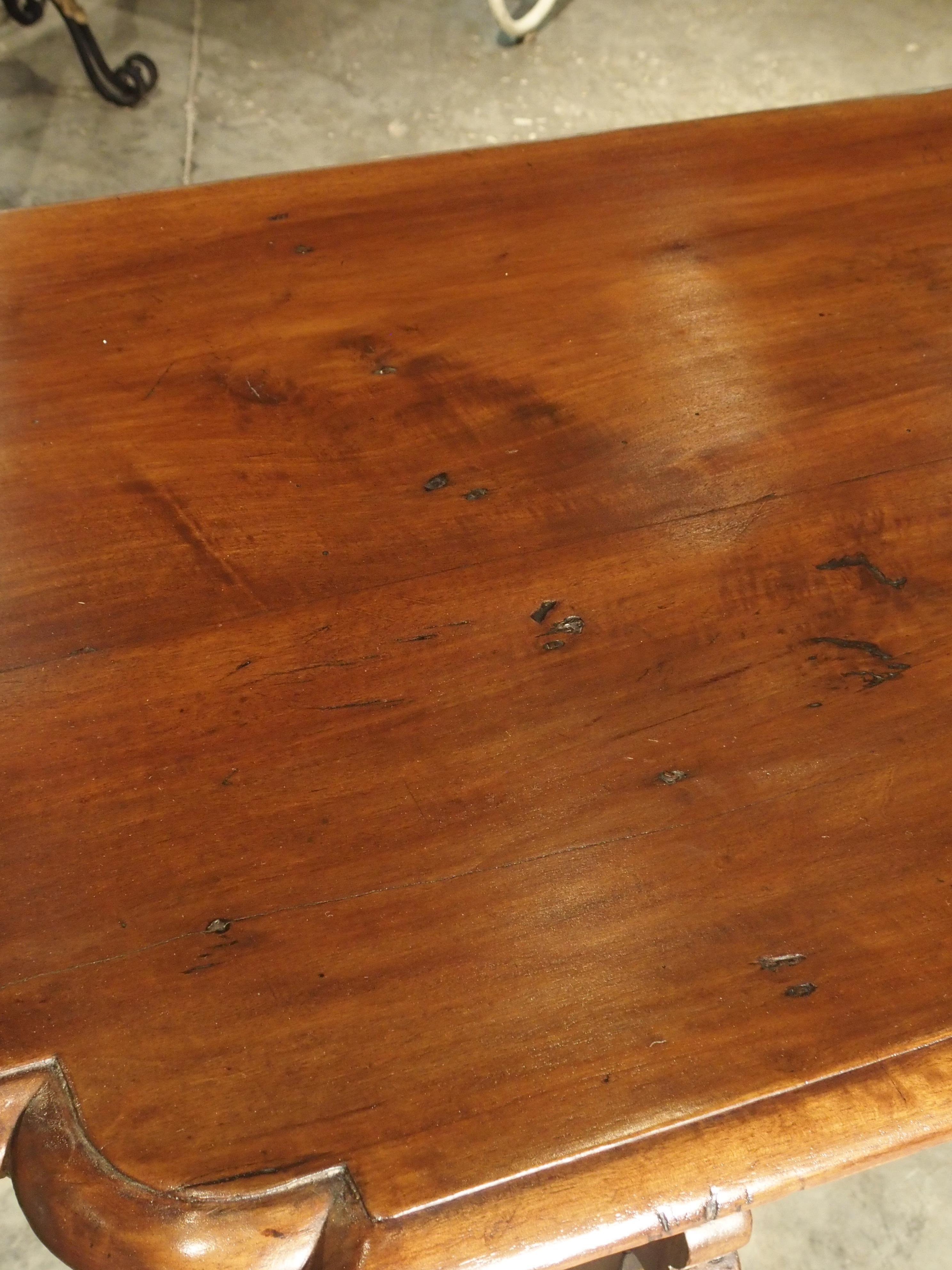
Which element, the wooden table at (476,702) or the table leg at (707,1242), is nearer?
the wooden table at (476,702)

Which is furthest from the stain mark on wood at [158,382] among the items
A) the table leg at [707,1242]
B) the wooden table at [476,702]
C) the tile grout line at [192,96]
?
the tile grout line at [192,96]

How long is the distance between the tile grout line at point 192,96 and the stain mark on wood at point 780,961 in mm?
1531

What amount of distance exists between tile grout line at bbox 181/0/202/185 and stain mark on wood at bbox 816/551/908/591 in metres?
1.34


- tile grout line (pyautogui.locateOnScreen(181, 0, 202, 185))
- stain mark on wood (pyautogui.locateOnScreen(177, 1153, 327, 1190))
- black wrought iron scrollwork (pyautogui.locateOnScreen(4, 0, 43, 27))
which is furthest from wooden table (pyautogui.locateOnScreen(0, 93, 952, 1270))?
black wrought iron scrollwork (pyautogui.locateOnScreen(4, 0, 43, 27))

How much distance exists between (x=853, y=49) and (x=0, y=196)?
1.43 metres

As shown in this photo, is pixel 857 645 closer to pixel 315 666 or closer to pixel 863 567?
pixel 863 567

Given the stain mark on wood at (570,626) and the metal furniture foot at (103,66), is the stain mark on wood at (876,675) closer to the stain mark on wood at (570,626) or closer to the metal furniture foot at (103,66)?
the stain mark on wood at (570,626)

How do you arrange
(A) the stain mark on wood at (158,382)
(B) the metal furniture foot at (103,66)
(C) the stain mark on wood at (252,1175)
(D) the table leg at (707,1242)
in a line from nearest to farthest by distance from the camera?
(C) the stain mark on wood at (252,1175) → (D) the table leg at (707,1242) → (A) the stain mark on wood at (158,382) → (B) the metal furniture foot at (103,66)

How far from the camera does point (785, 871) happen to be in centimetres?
64

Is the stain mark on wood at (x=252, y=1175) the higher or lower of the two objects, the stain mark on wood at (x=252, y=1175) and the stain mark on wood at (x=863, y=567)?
the lower

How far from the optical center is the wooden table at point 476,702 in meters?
0.55

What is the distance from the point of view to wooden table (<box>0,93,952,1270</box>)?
0.55 meters

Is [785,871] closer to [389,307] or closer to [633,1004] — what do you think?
[633,1004]

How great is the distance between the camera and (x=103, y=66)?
1.79 m
